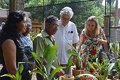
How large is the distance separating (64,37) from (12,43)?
185 cm

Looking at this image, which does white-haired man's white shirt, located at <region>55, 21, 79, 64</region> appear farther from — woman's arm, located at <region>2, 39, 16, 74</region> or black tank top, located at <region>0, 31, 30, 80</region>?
woman's arm, located at <region>2, 39, 16, 74</region>

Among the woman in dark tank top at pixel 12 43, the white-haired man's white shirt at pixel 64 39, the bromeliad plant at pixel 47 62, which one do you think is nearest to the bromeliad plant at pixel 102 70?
the bromeliad plant at pixel 47 62

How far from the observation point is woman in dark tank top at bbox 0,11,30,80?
2.59 meters

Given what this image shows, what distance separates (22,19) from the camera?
276cm

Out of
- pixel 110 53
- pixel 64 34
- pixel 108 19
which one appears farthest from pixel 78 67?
pixel 108 19

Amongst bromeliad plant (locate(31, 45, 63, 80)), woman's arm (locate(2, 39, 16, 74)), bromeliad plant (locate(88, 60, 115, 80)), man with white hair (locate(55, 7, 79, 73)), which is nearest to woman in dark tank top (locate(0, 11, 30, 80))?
woman's arm (locate(2, 39, 16, 74))

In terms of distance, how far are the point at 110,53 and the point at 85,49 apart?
34 centimetres

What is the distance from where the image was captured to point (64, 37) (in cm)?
440

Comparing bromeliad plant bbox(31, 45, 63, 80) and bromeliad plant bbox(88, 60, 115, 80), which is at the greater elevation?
bromeliad plant bbox(31, 45, 63, 80)

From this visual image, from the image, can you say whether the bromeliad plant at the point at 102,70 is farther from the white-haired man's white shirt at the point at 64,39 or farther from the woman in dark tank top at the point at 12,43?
the white-haired man's white shirt at the point at 64,39

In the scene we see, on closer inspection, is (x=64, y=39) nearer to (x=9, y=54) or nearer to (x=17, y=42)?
(x=17, y=42)

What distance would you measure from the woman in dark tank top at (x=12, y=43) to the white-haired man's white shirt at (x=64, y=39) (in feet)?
4.98

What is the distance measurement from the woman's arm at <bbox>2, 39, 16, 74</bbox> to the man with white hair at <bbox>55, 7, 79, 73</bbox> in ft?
5.60

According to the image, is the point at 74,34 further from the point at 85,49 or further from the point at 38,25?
the point at 38,25
